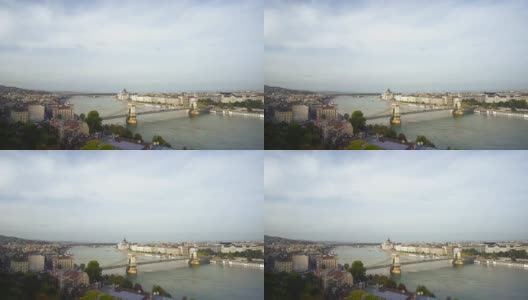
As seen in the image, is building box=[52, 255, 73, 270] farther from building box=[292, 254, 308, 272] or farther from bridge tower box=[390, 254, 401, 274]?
bridge tower box=[390, 254, 401, 274]

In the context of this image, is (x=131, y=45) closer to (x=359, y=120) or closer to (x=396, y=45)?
(x=359, y=120)

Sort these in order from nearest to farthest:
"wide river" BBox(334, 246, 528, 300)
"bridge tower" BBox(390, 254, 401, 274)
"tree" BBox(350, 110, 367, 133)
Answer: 1. "wide river" BBox(334, 246, 528, 300)
2. "bridge tower" BBox(390, 254, 401, 274)
3. "tree" BBox(350, 110, 367, 133)

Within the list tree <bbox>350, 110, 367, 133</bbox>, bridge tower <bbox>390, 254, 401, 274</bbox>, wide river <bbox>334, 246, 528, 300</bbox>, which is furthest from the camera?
tree <bbox>350, 110, 367, 133</bbox>

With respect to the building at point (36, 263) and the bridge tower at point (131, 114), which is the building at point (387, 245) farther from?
the building at point (36, 263)

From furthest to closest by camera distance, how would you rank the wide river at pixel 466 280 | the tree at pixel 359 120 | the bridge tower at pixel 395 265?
1. the tree at pixel 359 120
2. the bridge tower at pixel 395 265
3. the wide river at pixel 466 280

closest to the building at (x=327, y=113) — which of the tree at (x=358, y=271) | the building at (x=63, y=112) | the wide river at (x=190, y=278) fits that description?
the tree at (x=358, y=271)

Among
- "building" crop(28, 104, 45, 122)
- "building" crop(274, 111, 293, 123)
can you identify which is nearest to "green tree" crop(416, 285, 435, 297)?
"building" crop(274, 111, 293, 123)

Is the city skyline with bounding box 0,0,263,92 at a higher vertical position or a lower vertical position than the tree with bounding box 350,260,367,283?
higher
